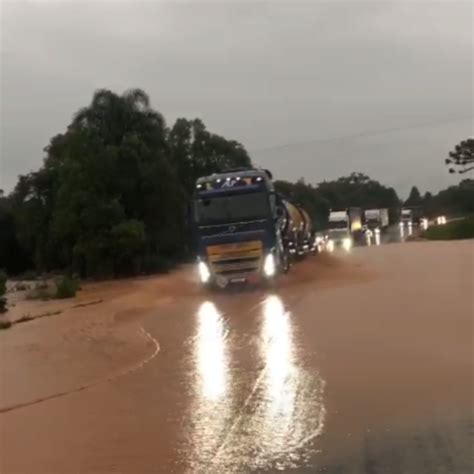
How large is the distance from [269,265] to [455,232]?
37.2 metres

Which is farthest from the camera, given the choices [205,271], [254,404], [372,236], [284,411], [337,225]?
[372,236]

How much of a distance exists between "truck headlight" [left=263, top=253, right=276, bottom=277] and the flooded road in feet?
6.09

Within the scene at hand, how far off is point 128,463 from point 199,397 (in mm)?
2869

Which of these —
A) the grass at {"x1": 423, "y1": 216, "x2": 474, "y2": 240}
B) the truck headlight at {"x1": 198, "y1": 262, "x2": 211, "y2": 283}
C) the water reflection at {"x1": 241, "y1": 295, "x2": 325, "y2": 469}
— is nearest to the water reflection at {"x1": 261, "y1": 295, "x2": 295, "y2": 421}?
the water reflection at {"x1": 241, "y1": 295, "x2": 325, "y2": 469}

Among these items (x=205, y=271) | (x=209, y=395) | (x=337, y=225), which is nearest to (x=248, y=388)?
(x=209, y=395)

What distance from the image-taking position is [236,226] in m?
23.2

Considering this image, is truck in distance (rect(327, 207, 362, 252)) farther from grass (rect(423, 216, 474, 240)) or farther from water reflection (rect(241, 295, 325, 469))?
water reflection (rect(241, 295, 325, 469))

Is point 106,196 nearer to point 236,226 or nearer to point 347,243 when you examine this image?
point 236,226

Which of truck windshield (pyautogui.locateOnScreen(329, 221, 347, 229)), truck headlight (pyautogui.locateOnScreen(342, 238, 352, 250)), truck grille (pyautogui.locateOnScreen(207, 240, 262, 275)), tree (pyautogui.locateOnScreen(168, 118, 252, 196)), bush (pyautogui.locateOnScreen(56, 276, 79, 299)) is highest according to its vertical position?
tree (pyautogui.locateOnScreen(168, 118, 252, 196))

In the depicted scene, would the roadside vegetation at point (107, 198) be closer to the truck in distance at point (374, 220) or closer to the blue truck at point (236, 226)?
the blue truck at point (236, 226)

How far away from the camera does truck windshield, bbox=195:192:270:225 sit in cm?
2323

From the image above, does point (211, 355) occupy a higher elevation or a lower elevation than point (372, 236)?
lower

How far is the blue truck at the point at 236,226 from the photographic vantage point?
23.2m

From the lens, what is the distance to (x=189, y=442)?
8039mm
